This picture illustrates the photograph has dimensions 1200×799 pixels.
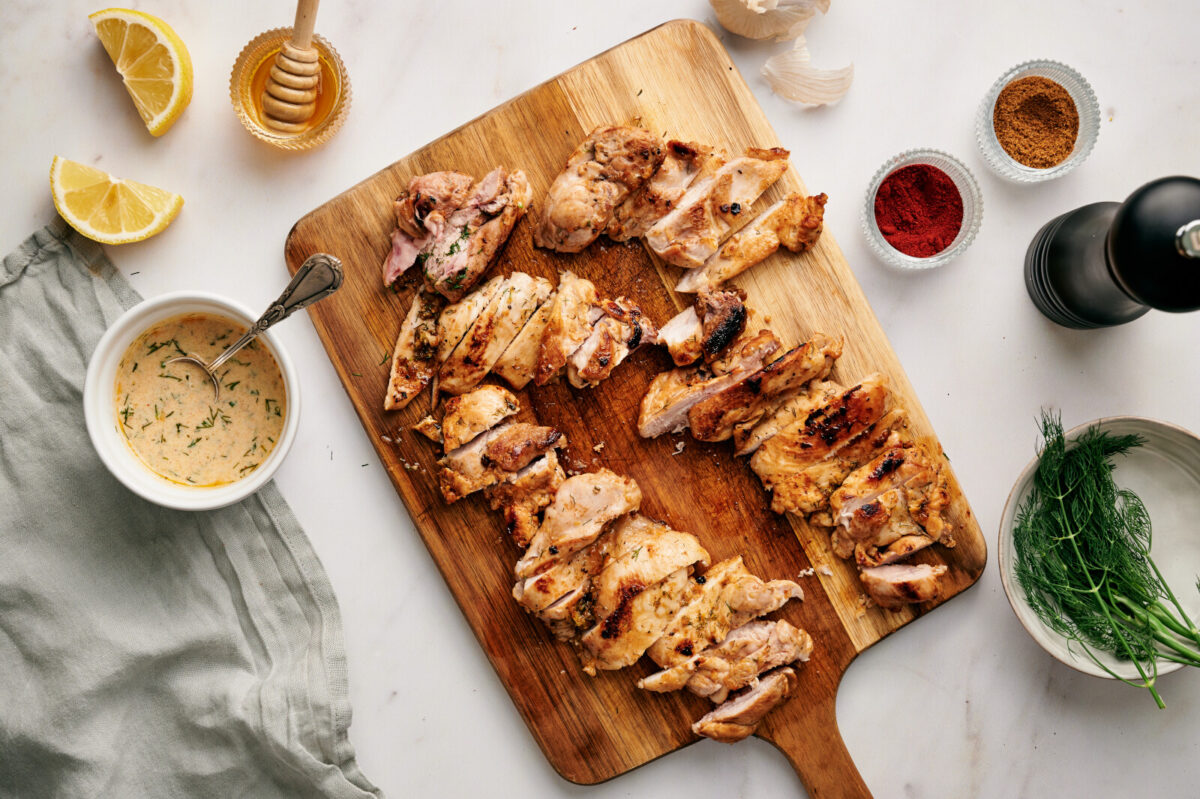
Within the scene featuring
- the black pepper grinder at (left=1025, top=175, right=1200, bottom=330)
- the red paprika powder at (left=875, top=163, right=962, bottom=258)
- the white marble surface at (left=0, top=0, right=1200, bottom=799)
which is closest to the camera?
the black pepper grinder at (left=1025, top=175, right=1200, bottom=330)

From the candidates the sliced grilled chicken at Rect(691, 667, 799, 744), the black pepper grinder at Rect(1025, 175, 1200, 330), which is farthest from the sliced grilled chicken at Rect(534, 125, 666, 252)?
the sliced grilled chicken at Rect(691, 667, 799, 744)

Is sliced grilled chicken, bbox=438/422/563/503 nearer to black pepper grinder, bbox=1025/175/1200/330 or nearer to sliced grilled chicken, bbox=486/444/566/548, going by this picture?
sliced grilled chicken, bbox=486/444/566/548

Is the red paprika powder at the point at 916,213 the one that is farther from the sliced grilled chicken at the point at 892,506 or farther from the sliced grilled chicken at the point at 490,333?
the sliced grilled chicken at the point at 490,333

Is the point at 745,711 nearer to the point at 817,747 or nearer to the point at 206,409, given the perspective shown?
the point at 817,747

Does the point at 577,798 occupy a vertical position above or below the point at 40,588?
below

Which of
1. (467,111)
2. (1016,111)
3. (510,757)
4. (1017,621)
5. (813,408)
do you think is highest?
(467,111)

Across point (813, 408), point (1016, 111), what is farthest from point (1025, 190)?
point (813, 408)

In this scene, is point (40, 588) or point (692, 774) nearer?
point (40, 588)

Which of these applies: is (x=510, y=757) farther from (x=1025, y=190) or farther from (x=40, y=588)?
(x=1025, y=190)
